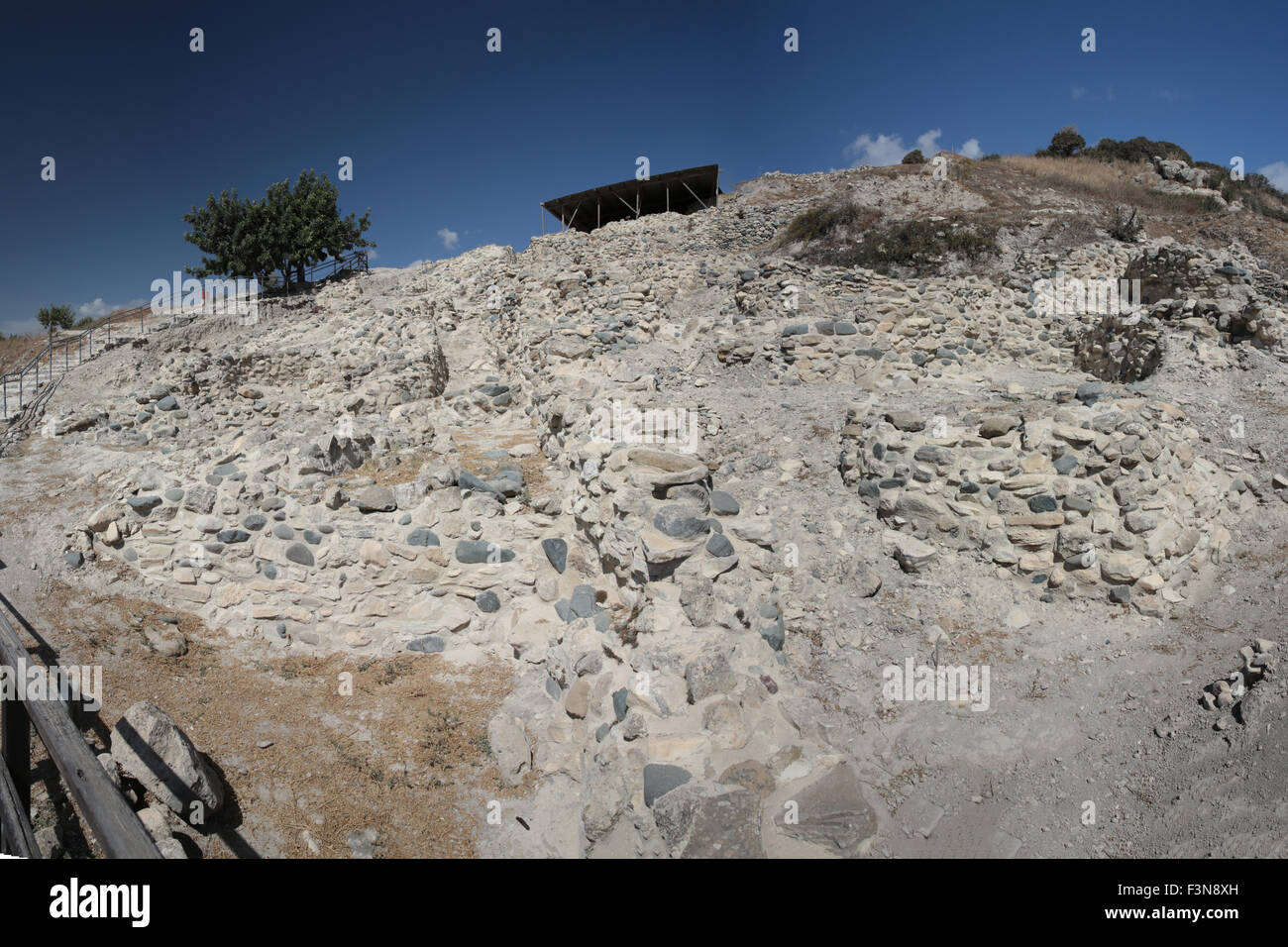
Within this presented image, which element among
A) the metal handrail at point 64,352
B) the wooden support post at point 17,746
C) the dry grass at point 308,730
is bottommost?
the dry grass at point 308,730

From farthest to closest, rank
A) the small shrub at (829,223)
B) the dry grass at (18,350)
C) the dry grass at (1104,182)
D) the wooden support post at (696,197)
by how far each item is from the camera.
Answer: the wooden support post at (696,197) → the dry grass at (18,350) → the dry grass at (1104,182) → the small shrub at (829,223)

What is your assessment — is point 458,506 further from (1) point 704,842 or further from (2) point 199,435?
(2) point 199,435

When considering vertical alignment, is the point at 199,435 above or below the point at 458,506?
above

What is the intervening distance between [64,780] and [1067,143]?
1621 inches

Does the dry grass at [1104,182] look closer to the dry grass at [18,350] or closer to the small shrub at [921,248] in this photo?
the small shrub at [921,248]

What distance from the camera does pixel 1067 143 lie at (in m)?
29.6

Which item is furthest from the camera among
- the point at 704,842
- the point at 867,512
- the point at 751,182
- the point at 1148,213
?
the point at 751,182

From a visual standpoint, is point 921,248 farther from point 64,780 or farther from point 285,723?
point 64,780

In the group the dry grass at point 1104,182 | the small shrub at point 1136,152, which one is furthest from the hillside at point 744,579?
the small shrub at point 1136,152

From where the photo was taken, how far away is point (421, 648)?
7691mm

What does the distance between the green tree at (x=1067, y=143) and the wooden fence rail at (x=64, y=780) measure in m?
39.8

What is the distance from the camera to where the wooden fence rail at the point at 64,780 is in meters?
2.64
